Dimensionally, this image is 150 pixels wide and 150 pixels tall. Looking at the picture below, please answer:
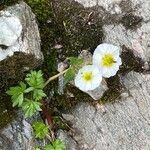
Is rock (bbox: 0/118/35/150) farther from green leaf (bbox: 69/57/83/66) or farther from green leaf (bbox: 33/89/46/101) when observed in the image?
green leaf (bbox: 69/57/83/66)

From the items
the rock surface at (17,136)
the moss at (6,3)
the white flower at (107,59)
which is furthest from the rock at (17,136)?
the moss at (6,3)

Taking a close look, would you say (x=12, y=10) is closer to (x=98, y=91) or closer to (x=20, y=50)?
(x=20, y=50)

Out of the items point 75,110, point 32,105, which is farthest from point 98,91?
point 32,105

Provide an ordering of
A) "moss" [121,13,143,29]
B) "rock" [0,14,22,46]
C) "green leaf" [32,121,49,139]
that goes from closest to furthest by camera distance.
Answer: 1. "rock" [0,14,22,46]
2. "green leaf" [32,121,49,139]
3. "moss" [121,13,143,29]

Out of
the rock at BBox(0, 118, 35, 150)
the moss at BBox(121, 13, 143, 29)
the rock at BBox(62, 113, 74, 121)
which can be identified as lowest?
the rock at BBox(62, 113, 74, 121)

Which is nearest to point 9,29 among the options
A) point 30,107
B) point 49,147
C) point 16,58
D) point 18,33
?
point 18,33

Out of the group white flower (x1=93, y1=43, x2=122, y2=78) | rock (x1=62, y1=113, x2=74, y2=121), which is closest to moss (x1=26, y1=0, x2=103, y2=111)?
rock (x1=62, y1=113, x2=74, y2=121)
